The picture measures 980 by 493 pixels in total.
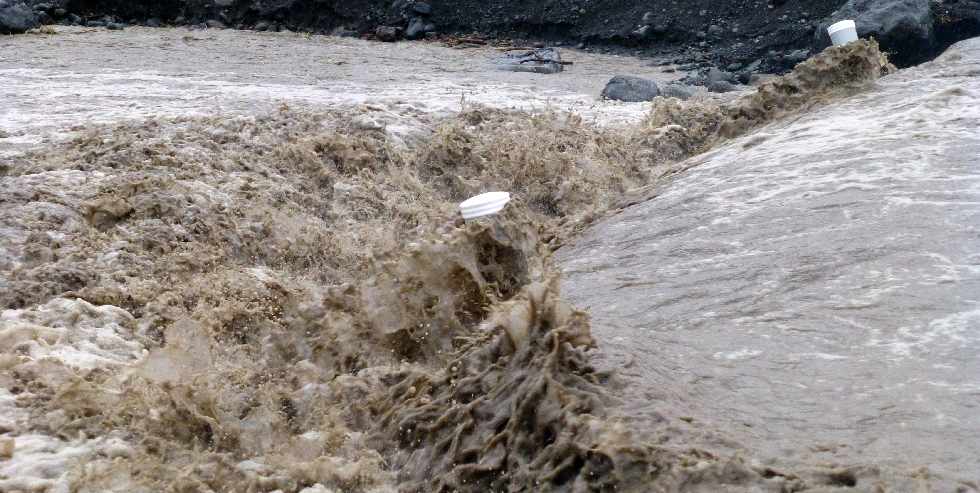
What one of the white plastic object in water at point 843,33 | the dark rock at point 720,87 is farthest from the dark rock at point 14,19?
the white plastic object in water at point 843,33

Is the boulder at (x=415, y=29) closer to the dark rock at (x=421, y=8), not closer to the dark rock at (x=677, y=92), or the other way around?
the dark rock at (x=421, y=8)

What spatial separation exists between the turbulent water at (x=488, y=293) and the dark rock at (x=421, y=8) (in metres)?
8.33

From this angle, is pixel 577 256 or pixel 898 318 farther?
pixel 577 256

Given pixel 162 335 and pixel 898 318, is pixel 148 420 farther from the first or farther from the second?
pixel 898 318

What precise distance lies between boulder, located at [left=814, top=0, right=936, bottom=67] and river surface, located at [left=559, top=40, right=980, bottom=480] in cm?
600

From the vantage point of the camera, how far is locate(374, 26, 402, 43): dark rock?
15.3 metres

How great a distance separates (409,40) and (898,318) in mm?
12819

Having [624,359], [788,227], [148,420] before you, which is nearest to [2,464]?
[148,420]

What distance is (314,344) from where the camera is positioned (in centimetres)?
419

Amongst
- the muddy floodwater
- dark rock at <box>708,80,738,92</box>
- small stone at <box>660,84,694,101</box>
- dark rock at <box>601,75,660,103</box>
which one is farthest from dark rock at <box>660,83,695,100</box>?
dark rock at <box>708,80,738,92</box>

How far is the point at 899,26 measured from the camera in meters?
12.1

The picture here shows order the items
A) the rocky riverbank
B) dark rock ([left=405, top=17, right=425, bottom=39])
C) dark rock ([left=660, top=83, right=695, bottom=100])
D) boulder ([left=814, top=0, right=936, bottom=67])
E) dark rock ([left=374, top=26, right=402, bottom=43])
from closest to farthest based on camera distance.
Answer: dark rock ([left=660, top=83, right=695, bottom=100]), boulder ([left=814, top=0, right=936, bottom=67]), the rocky riverbank, dark rock ([left=374, top=26, right=402, bottom=43]), dark rock ([left=405, top=17, right=425, bottom=39])

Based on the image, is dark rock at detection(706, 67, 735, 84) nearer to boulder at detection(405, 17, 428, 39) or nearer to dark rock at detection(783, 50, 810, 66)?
dark rock at detection(783, 50, 810, 66)

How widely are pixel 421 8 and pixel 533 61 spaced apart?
11.9ft
